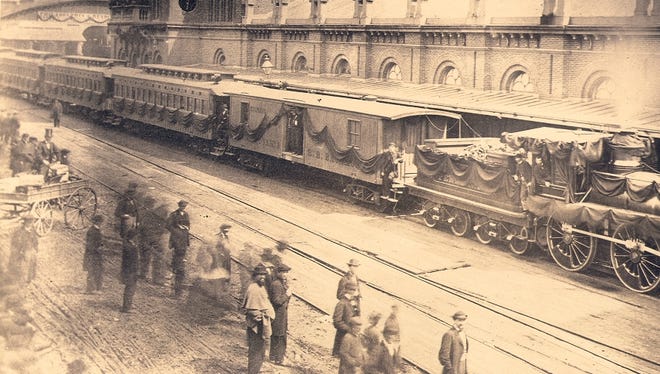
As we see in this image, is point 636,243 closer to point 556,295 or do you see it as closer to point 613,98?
point 556,295

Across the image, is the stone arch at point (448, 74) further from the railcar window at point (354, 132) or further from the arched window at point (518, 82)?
the railcar window at point (354, 132)

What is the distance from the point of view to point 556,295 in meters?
13.5

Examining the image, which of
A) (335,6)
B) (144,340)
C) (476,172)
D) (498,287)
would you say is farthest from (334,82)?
(144,340)

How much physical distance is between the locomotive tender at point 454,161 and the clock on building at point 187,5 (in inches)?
601

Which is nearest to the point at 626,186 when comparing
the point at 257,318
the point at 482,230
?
the point at 482,230

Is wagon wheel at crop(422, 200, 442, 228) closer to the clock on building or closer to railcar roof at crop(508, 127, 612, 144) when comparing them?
railcar roof at crop(508, 127, 612, 144)

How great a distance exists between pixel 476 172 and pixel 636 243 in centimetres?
472

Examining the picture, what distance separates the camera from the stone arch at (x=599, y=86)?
22.6 m

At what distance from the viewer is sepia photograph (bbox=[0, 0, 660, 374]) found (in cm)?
1048

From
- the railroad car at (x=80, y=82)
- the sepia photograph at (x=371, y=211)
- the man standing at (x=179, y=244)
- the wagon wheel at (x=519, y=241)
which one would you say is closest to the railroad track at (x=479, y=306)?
the sepia photograph at (x=371, y=211)

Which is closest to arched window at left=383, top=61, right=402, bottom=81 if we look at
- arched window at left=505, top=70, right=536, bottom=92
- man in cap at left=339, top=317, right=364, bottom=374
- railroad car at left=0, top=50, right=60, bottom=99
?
arched window at left=505, top=70, right=536, bottom=92

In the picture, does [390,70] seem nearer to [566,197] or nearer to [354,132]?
[354,132]

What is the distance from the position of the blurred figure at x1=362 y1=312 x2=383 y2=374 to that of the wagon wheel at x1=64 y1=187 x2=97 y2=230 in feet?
33.1

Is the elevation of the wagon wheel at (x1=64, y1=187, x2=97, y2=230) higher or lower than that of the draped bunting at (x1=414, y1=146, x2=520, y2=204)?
lower
